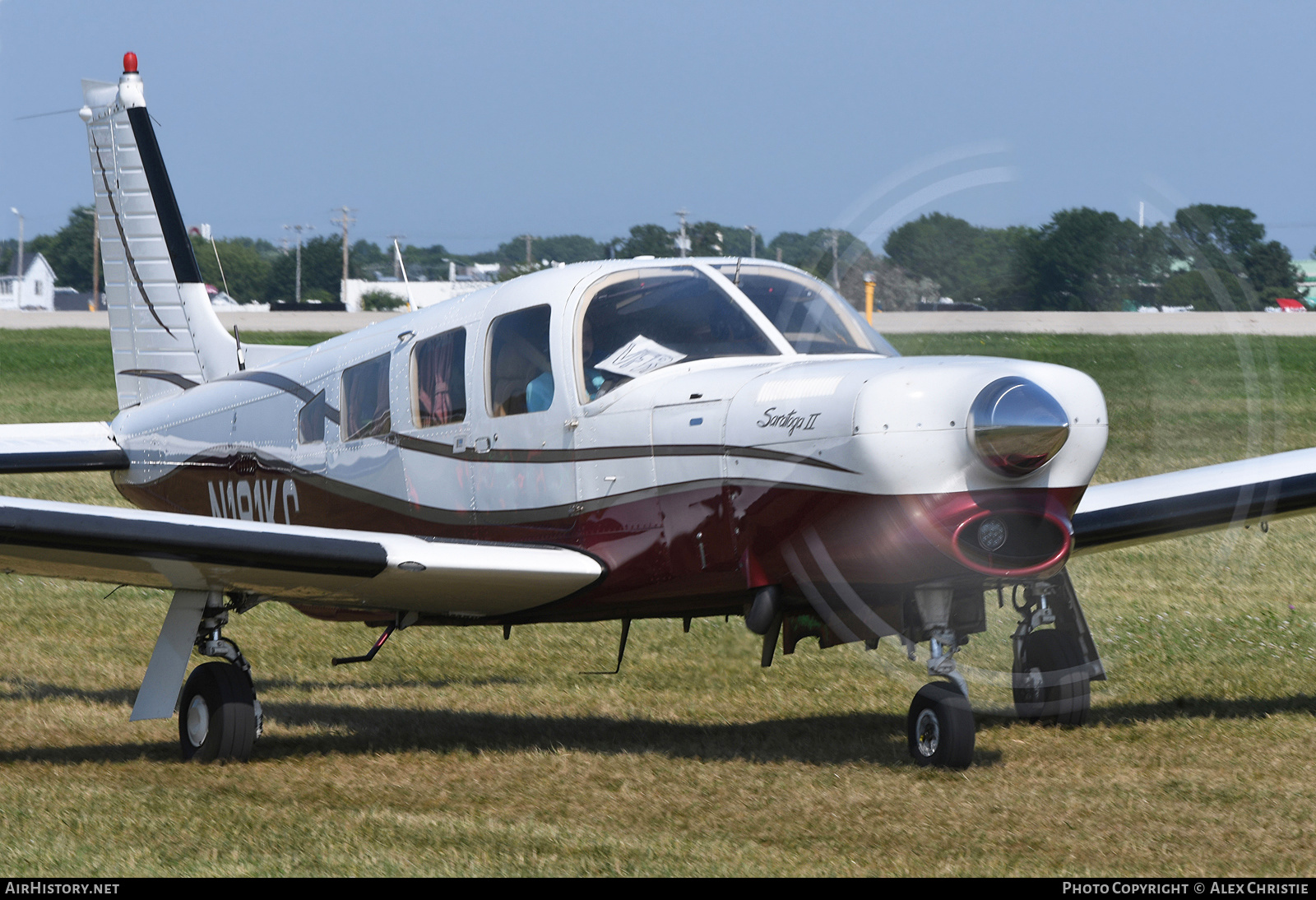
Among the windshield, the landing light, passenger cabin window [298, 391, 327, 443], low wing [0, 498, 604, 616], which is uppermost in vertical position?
the windshield

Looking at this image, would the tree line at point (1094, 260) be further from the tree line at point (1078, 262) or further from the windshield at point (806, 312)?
the windshield at point (806, 312)

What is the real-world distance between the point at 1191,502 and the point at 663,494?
3.22 meters

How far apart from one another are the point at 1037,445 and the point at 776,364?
1356 millimetres

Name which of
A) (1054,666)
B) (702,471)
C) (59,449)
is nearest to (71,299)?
(59,449)

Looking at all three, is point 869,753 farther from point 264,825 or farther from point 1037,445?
point 264,825

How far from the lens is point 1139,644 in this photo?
400 inches

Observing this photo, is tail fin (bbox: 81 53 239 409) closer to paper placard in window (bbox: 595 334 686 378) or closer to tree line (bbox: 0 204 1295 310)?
paper placard in window (bbox: 595 334 686 378)

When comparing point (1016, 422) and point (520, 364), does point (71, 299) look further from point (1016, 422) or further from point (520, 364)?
point (1016, 422)

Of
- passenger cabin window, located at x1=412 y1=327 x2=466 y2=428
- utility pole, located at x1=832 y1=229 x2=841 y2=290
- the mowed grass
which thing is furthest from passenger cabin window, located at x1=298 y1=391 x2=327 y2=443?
utility pole, located at x1=832 y1=229 x2=841 y2=290

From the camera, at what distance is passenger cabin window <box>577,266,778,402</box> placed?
680 cm

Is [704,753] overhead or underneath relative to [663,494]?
underneath

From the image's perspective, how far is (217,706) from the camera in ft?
24.8

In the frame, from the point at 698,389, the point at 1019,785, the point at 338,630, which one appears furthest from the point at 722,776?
the point at 338,630

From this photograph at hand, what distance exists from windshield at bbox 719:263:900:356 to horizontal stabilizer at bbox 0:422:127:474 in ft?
18.1
